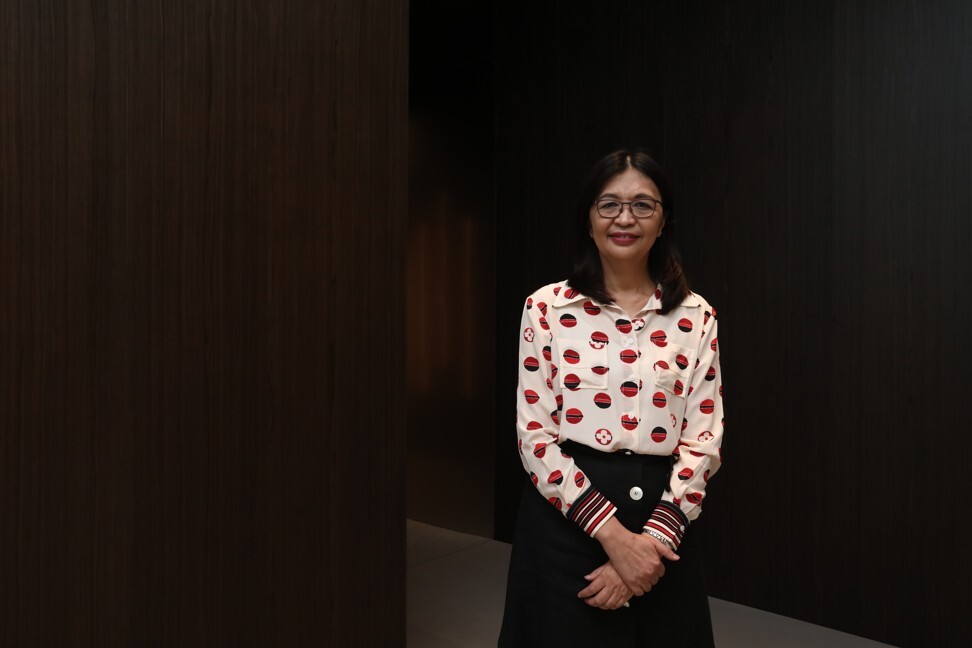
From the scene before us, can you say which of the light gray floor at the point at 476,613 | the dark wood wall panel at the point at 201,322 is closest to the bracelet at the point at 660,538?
the dark wood wall panel at the point at 201,322

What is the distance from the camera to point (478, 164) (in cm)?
411

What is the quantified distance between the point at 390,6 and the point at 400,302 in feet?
3.03

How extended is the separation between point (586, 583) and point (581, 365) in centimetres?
41

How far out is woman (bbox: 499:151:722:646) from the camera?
1.36 meters

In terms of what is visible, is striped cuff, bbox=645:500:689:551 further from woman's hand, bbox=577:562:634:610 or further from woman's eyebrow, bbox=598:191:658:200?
woman's eyebrow, bbox=598:191:658:200

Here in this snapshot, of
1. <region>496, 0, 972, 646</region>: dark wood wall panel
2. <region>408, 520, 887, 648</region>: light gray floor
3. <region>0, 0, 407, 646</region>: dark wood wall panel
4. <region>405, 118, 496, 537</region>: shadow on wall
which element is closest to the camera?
<region>0, 0, 407, 646</region>: dark wood wall panel

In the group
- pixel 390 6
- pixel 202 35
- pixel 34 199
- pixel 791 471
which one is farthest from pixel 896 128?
pixel 34 199

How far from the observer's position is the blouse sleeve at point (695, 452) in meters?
1.37

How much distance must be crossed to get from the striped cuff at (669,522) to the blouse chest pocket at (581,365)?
0.25 m

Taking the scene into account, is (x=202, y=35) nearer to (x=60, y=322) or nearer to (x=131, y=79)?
(x=131, y=79)

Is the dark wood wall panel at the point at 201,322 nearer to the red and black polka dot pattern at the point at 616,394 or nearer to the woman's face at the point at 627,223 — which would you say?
the red and black polka dot pattern at the point at 616,394

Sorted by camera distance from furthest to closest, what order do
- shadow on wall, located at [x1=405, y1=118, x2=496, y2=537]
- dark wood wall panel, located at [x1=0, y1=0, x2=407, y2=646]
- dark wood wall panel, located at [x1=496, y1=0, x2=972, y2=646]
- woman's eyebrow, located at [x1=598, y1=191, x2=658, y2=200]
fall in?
shadow on wall, located at [x1=405, y1=118, x2=496, y2=537]
dark wood wall panel, located at [x1=496, y1=0, x2=972, y2=646]
dark wood wall panel, located at [x1=0, y1=0, x2=407, y2=646]
woman's eyebrow, located at [x1=598, y1=191, x2=658, y2=200]

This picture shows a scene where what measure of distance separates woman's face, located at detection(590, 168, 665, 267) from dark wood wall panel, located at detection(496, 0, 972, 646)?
5.50 ft

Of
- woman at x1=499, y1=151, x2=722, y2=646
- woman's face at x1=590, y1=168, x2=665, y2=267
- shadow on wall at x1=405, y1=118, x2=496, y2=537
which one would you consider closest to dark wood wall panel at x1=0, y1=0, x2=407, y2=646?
woman at x1=499, y1=151, x2=722, y2=646
